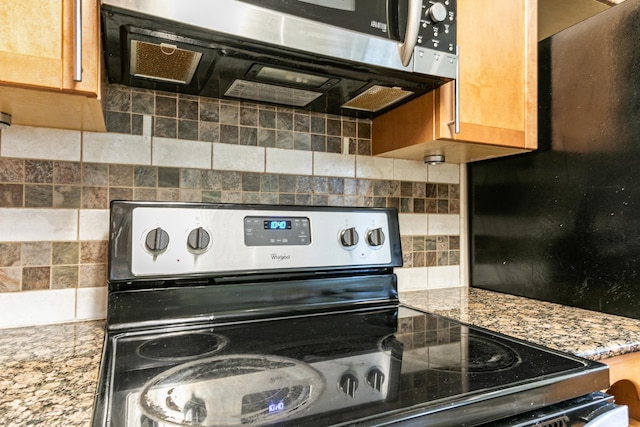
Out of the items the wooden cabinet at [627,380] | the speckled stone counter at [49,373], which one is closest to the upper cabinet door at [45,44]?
the speckled stone counter at [49,373]

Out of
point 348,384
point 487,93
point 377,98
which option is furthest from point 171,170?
point 487,93

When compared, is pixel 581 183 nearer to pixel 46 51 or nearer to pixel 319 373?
pixel 319 373

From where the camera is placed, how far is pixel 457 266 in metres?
1.49

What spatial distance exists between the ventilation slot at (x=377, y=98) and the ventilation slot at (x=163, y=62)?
17.3 inches

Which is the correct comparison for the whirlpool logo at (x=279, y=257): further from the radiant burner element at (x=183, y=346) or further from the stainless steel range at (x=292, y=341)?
the radiant burner element at (x=183, y=346)

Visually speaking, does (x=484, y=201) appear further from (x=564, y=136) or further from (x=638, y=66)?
(x=638, y=66)

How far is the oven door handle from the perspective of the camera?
2.03 ft

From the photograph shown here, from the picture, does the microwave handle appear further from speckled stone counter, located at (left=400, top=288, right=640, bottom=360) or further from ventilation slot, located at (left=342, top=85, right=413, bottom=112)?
speckled stone counter, located at (left=400, top=288, right=640, bottom=360)

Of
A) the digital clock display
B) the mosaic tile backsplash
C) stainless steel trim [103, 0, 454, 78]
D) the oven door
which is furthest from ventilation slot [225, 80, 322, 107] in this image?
the oven door

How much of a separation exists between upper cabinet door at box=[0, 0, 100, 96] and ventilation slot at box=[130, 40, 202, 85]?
0.13m

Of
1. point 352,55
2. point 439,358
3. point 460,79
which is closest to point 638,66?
point 460,79

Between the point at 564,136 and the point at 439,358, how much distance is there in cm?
84

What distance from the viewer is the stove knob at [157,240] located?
871 mm

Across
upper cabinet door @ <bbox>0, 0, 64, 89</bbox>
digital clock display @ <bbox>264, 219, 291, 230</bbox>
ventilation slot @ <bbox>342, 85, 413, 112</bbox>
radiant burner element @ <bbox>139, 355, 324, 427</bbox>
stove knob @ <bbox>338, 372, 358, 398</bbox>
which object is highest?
ventilation slot @ <bbox>342, 85, 413, 112</bbox>
